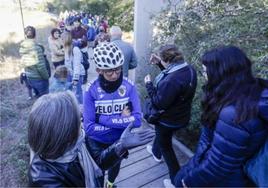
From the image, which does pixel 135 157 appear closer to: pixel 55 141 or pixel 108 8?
pixel 55 141

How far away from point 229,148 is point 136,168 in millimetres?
2434

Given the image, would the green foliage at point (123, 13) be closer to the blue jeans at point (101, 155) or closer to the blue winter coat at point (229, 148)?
the blue jeans at point (101, 155)

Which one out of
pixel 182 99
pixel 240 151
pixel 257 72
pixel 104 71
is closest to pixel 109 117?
pixel 104 71

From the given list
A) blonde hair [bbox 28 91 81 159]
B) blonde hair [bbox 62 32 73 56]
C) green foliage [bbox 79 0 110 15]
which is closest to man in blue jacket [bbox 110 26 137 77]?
blonde hair [bbox 62 32 73 56]

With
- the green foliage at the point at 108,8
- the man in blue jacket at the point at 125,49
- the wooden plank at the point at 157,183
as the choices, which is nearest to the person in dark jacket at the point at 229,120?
the wooden plank at the point at 157,183

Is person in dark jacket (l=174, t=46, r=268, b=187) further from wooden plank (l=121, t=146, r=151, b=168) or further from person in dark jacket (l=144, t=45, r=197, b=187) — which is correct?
wooden plank (l=121, t=146, r=151, b=168)

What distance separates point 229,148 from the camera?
198cm

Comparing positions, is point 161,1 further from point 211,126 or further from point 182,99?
point 211,126

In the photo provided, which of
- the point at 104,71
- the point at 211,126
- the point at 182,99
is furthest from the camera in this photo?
the point at 182,99

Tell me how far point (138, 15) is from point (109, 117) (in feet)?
13.9

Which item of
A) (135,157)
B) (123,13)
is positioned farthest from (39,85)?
(123,13)

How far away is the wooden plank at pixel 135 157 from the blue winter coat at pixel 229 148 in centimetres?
217

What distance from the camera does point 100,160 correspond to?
97.3 inches

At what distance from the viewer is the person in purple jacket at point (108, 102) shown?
279 centimetres
